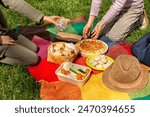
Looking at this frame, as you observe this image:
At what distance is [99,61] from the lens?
4988mm

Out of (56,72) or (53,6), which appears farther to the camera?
(53,6)

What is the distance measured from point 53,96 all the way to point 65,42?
1.25m

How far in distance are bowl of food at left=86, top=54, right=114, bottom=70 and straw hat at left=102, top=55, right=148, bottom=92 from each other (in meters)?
0.29

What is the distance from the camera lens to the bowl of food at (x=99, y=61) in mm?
4910

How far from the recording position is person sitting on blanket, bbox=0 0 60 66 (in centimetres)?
486

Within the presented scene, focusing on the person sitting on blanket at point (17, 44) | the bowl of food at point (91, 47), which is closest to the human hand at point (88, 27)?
the bowl of food at point (91, 47)

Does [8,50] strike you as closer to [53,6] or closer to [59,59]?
[59,59]

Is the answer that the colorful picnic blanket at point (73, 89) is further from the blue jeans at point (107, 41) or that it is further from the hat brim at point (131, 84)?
the blue jeans at point (107, 41)

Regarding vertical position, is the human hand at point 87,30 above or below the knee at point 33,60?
above

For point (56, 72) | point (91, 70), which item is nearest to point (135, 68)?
point (91, 70)

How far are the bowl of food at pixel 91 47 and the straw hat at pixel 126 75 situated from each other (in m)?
0.67

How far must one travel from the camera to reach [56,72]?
4.69 metres

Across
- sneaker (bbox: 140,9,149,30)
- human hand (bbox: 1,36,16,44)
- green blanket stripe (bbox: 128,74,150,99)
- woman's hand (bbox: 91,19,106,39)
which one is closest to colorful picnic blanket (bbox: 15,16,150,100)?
green blanket stripe (bbox: 128,74,150,99)

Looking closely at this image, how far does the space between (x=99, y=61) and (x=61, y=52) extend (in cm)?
54
